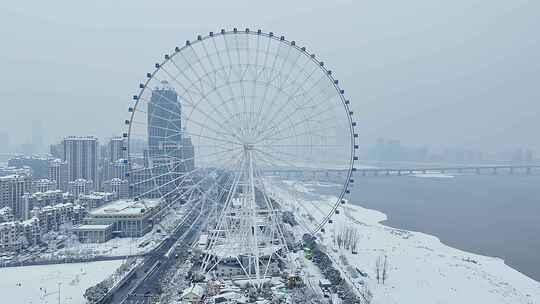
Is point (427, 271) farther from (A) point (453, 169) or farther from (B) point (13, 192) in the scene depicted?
(A) point (453, 169)

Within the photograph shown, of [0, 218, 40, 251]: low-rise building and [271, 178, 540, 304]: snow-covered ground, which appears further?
[0, 218, 40, 251]: low-rise building

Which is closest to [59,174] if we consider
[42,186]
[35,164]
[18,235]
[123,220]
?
[42,186]

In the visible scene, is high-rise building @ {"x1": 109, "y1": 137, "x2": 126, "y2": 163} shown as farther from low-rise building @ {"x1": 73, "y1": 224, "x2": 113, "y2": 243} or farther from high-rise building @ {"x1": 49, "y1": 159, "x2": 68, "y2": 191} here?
low-rise building @ {"x1": 73, "y1": 224, "x2": 113, "y2": 243}

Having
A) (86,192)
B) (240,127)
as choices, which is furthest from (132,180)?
(86,192)

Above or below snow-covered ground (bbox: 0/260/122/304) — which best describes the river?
above

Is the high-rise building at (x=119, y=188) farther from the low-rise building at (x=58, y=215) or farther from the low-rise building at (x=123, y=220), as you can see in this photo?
the low-rise building at (x=123, y=220)

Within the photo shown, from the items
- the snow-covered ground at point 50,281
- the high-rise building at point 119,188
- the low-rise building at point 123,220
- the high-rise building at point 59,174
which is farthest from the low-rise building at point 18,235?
the high-rise building at point 59,174

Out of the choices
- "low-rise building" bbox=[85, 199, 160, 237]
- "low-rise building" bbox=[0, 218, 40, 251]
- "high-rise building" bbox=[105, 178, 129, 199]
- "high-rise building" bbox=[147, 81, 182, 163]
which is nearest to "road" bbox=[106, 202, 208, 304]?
"low-rise building" bbox=[85, 199, 160, 237]
